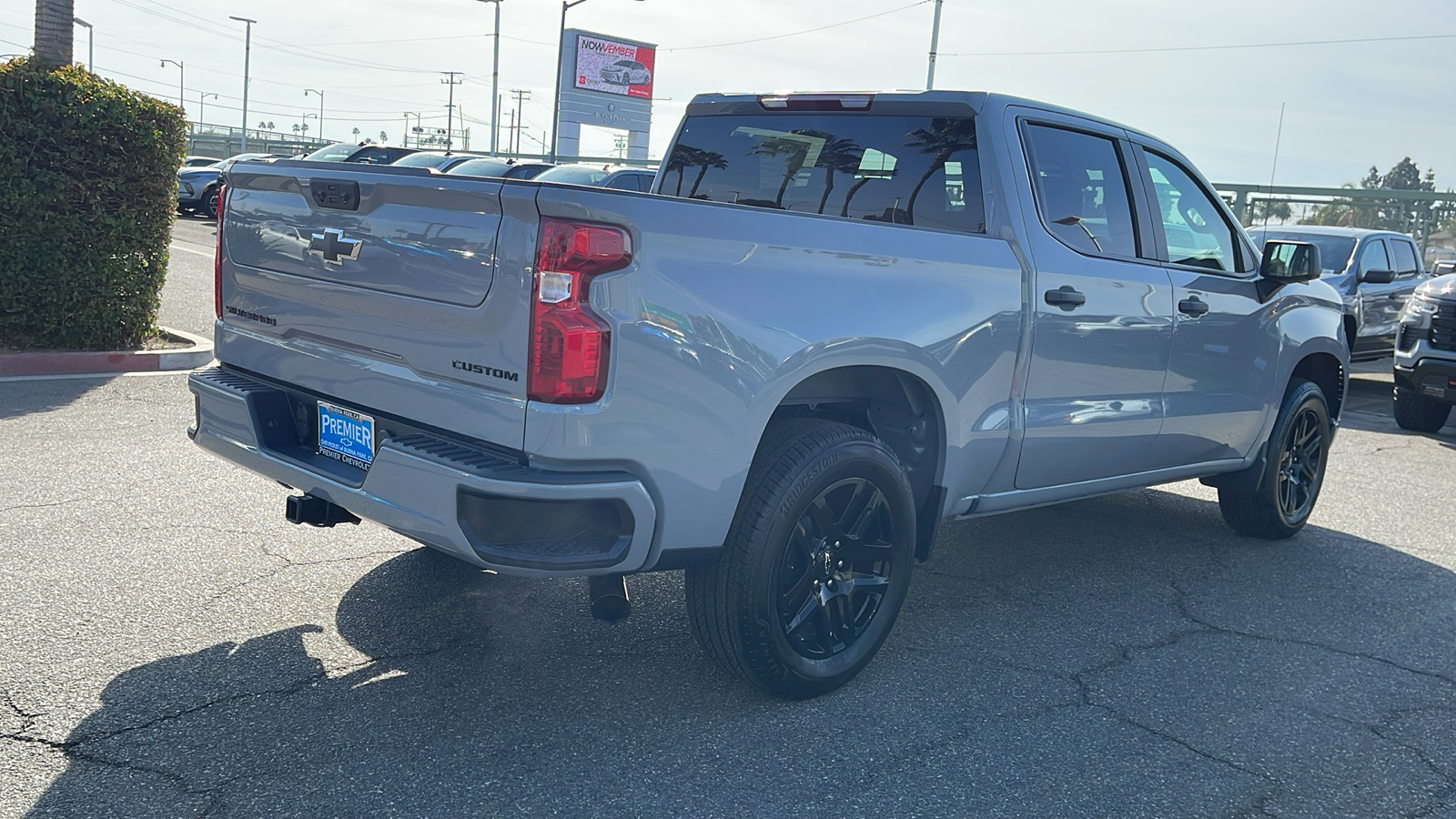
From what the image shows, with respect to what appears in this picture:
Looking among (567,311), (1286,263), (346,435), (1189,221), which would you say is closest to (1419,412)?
(1286,263)

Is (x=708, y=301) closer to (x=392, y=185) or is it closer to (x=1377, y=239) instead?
(x=392, y=185)

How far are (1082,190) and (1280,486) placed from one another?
2.36 metres

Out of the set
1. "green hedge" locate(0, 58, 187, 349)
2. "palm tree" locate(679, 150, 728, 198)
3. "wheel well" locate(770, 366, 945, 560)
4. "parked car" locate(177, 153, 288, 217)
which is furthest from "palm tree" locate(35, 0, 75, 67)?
"parked car" locate(177, 153, 288, 217)

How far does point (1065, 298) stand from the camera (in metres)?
4.39

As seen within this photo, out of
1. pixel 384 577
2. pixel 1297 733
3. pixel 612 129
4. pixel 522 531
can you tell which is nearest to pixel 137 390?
pixel 384 577

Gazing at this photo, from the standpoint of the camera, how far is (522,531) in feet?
10.1

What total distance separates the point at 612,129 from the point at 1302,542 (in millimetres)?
64910

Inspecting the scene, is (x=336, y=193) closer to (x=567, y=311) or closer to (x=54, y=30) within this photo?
(x=567, y=311)

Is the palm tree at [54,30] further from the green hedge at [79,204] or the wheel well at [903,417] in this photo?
the wheel well at [903,417]

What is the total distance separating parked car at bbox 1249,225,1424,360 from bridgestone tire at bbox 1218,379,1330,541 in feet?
21.9

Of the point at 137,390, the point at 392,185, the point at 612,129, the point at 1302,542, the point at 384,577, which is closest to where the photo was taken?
the point at 392,185

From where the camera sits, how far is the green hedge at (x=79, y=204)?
316 inches

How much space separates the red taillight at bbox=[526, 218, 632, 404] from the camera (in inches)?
118

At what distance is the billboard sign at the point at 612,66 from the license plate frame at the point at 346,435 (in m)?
66.0
